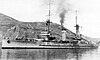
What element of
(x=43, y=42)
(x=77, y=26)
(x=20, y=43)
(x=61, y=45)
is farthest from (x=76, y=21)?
(x=20, y=43)

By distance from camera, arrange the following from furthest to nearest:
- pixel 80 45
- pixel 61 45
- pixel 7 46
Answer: pixel 80 45, pixel 61 45, pixel 7 46

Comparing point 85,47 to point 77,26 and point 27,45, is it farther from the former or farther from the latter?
point 27,45

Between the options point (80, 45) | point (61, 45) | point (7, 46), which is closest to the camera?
point (7, 46)

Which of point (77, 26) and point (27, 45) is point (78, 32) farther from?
point (27, 45)

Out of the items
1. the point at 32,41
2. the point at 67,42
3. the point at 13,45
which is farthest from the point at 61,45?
the point at 13,45

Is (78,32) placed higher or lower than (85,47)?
higher

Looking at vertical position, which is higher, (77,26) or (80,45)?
(77,26)

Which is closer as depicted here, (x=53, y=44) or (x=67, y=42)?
(x=53, y=44)
